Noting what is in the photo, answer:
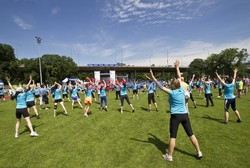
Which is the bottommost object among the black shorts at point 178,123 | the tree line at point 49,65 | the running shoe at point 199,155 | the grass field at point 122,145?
the grass field at point 122,145

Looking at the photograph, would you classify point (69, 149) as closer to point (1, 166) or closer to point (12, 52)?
point (1, 166)

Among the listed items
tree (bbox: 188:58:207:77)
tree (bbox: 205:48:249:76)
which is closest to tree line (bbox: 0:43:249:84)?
tree (bbox: 205:48:249:76)

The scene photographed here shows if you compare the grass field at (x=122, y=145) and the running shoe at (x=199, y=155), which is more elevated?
the running shoe at (x=199, y=155)

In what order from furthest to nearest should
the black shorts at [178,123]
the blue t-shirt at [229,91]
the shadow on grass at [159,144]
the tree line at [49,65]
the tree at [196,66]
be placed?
1. the tree at [196,66]
2. the tree line at [49,65]
3. the blue t-shirt at [229,91]
4. the shadow on grass at [159,144]
5. the black shorts at [178,123]

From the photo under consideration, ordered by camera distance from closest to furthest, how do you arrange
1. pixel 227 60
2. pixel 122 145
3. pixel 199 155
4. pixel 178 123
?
pixel 178 123 → pixel 199 155 → pixel 122 145 → pixel 227 60

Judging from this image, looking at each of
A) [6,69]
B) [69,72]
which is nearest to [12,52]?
[6,69]

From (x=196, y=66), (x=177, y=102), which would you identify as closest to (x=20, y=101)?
(x=177, y=102)

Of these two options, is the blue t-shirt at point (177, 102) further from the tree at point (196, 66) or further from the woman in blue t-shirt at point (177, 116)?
the tree at point (196, 66)

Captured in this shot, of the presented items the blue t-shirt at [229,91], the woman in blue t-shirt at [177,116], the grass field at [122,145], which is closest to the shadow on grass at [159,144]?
the grass field at [122,145]

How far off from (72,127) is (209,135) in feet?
21.0

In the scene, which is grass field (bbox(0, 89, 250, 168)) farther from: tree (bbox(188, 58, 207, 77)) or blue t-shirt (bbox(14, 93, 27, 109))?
tree (bbox(188, 58, 207, 77))

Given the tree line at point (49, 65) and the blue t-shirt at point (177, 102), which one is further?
the tree line at point (49, 65)

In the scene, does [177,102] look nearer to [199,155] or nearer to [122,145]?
[199,155]

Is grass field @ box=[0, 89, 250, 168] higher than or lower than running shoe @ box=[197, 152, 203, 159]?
lower
